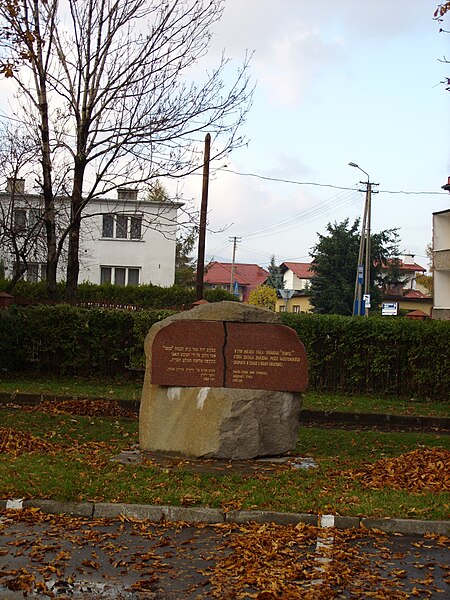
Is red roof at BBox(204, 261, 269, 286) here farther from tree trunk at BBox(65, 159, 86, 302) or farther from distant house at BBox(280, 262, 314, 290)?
tree trunk at BBox(65, 159, 86, 302)

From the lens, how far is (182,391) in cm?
966

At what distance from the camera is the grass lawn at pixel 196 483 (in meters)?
7.15

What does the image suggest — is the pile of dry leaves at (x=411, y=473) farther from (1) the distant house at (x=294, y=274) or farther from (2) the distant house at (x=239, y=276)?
(2) the distant house at (x=239, y=276)

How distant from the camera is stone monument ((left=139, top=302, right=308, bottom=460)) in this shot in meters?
9.44

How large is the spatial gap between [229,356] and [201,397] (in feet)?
2.01

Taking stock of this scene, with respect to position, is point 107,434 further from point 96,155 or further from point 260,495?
point 96,155

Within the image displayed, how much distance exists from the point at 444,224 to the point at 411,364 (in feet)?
97.7

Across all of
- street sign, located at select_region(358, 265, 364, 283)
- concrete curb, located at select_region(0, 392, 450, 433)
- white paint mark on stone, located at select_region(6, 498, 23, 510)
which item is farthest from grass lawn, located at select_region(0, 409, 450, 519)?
street sign, located at select_region(358, 265, 364, 283)

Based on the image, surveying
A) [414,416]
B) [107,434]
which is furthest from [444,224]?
[107,434]

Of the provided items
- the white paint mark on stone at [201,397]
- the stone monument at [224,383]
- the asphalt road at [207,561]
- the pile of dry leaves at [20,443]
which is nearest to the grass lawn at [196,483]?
the pile of dry leaves at [20,443]

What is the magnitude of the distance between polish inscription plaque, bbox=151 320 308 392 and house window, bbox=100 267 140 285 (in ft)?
110

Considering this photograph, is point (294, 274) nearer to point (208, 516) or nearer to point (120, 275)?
point (120, 275)

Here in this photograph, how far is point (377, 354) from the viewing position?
17562mm

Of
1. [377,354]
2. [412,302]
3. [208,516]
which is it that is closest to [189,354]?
[208,516]
